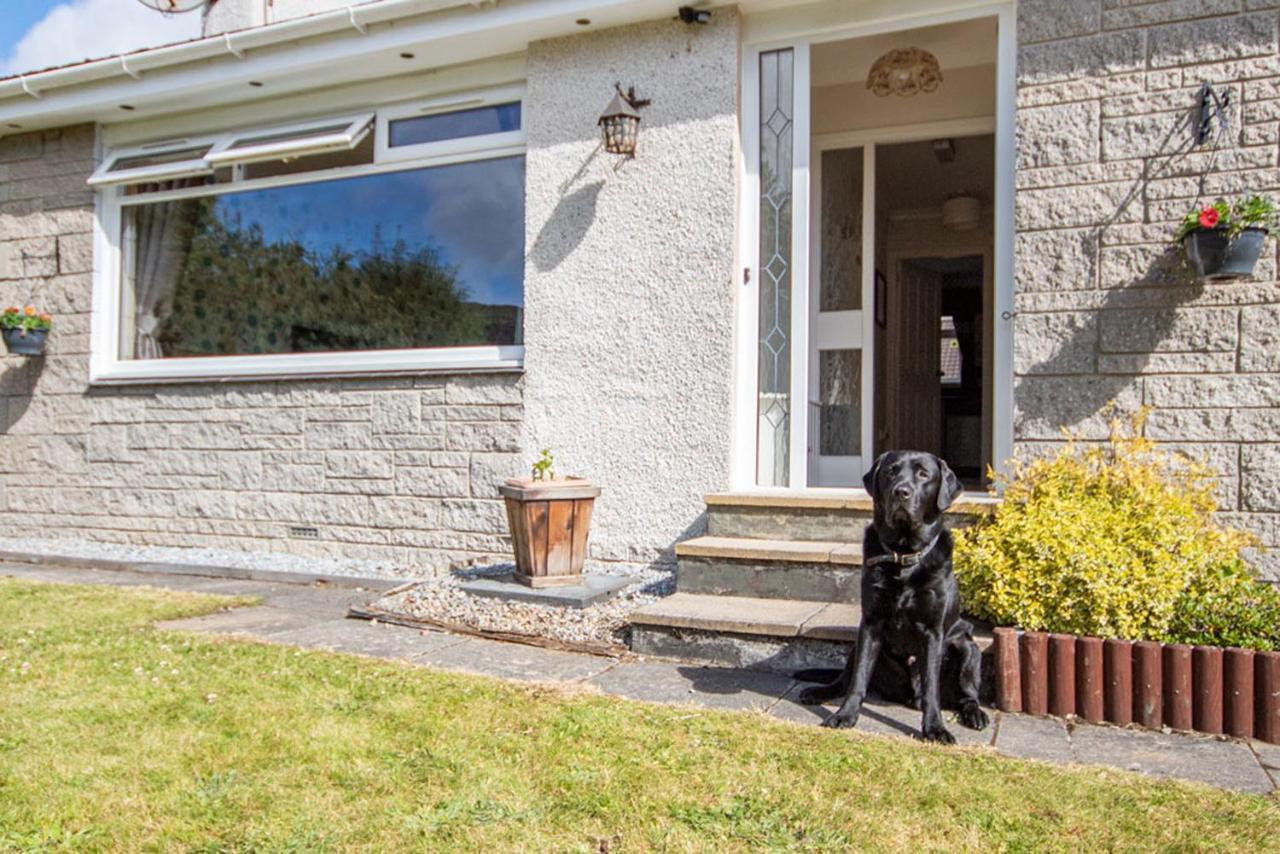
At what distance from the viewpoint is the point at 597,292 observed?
5887 mm

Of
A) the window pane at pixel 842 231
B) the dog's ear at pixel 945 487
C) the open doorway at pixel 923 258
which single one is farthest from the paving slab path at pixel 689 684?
the open doorway at pixel 923 258

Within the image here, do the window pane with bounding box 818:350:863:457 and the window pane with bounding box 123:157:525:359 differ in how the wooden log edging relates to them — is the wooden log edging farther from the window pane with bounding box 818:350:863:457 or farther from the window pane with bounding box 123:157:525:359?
the window pane with bounding box 123:157:525:359

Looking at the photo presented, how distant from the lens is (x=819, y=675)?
3828mm

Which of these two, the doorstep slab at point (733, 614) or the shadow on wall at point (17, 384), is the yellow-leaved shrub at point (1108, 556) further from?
the shadow on wall at point (17, 384)

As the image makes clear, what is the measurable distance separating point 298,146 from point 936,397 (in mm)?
5925

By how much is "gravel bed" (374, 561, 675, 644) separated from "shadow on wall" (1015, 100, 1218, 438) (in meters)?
2.14

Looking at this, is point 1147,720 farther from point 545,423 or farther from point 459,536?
point 459,536

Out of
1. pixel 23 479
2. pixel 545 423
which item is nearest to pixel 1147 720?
pixel 545 423

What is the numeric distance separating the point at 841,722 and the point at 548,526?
7.45 ft

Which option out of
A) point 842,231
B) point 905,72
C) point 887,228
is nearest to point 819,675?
point 842,231

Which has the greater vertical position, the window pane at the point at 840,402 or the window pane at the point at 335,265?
the window pane at the point at 335,265

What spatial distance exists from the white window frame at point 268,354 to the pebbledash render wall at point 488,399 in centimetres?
10

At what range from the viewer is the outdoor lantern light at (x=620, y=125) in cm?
561

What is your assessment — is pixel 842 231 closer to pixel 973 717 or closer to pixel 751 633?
pixel 751 633
